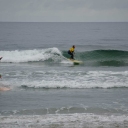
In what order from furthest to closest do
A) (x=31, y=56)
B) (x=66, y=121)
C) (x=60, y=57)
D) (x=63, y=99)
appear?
(x=31, y=56), (x=60, y=57), (x=63, y=99), (x=66, y=121)

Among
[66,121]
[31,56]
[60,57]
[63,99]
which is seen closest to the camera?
[66,121]

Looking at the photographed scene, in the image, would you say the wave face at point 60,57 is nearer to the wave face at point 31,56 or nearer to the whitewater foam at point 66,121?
the wave face at point 31,56

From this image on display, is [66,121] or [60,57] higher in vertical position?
[60,57]

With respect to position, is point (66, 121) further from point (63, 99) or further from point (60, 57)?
point (60, 57)

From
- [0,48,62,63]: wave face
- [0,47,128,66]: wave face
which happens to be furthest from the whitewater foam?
[0,48,62,63]: wave face

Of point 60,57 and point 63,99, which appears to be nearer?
point 63,99

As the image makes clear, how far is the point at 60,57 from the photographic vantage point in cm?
2881

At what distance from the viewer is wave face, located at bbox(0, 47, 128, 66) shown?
2774cm

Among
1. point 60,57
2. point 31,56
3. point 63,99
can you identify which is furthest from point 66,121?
point 31,56

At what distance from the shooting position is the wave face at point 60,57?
27.7m

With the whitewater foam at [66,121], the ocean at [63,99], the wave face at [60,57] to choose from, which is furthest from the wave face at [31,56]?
the whitewater foam at [66,121]

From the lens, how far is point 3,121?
10.9m

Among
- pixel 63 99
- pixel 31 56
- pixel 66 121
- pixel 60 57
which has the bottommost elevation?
pixel 66 121

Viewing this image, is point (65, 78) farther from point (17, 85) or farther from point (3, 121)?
point (3, 121)
